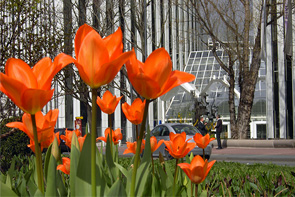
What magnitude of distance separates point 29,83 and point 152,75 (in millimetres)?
374

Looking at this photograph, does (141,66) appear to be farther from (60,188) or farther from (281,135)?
(281,135)

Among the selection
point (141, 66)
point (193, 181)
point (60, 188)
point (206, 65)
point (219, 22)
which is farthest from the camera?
point (206, 65)

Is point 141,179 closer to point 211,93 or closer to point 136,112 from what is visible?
point 136,112

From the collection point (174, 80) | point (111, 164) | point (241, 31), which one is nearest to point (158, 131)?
point (241, 31)

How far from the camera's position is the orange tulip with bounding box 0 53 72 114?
1310 mm

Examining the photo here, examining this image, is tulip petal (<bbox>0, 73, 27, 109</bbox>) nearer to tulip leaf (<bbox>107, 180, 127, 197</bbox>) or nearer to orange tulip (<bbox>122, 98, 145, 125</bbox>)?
tulip leaf (<bbox>107, 180, 127, 197</bbox>)

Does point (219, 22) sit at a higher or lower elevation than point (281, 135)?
higher

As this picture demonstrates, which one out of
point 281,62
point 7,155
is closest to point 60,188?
point 7,155

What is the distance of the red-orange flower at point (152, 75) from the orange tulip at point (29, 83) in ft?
0.67

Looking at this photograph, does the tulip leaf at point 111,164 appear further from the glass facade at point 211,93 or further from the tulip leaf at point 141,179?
the glass facade at point 211,93

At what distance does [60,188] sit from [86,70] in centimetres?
55

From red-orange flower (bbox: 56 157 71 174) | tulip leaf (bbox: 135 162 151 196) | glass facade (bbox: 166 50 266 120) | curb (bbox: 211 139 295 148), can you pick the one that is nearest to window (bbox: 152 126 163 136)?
curb (bbox: 211 139 295 148)

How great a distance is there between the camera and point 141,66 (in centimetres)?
143

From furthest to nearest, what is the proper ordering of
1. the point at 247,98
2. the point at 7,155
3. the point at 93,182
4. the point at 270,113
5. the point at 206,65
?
the point at 206,65 → the point at 270,113 → the point at 247,98 → the point at 7,155 → the point at 93,182
